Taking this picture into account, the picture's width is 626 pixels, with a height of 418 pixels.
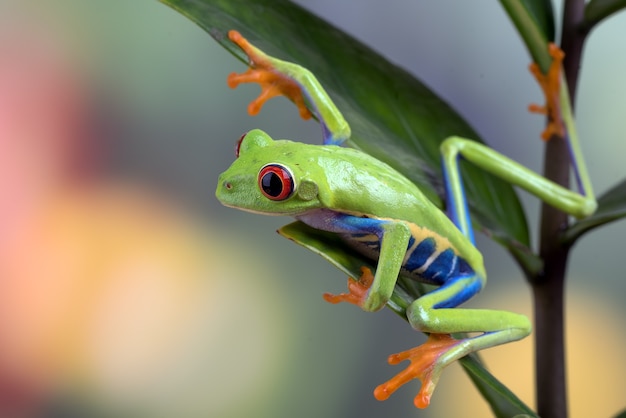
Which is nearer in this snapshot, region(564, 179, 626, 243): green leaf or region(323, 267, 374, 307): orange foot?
region(323, 267, 374, 307): orange foot

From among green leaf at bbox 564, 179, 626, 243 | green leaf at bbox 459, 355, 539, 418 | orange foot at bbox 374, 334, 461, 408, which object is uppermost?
green leaf at bbox 564, 179, 626, 243

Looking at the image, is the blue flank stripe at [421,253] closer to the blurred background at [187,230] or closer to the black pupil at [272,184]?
the black pupil at [272,184]

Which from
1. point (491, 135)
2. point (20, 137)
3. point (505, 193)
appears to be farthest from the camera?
point (491, 135)

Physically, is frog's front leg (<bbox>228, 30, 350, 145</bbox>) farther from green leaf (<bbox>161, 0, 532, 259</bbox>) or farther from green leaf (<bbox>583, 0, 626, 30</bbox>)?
green leaf (<bbox>583, 0, 626, 30</bbox>)

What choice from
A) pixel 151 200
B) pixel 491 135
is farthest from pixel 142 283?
pixel 491 135

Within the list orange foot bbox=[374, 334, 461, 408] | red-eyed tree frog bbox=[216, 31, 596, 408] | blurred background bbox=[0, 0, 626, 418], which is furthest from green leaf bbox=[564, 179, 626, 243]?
blurred background bbox=[0, 0, 626, 418]

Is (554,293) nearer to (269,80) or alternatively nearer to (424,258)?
(424,258)

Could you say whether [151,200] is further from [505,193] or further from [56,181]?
[505,193]
